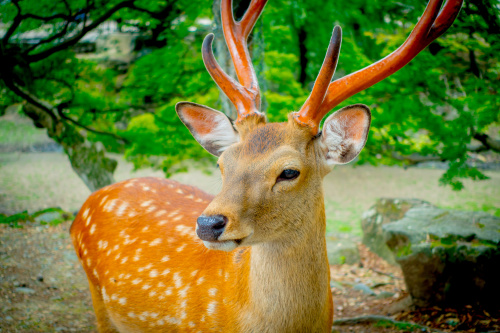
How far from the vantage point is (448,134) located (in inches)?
159

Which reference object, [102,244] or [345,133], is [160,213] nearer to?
[102,244]

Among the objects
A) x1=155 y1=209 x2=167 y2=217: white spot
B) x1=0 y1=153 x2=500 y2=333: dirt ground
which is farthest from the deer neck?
x1=155 y1=209 x2=167 y2=217: white spot

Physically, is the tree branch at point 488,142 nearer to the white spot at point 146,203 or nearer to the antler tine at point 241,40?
the antler tine at point 241,40

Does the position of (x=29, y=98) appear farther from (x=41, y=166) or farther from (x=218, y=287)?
(x=41, y=166)

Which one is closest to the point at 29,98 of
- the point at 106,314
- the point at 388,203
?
the point at 106,314

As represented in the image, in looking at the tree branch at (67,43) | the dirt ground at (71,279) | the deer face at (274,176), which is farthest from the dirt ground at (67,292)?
the tree branch at (67,43)

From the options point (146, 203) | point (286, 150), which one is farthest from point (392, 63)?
point (146, 203)

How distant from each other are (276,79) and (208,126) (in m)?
4.47

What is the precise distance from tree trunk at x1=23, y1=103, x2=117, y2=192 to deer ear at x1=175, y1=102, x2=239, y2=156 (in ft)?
14.5

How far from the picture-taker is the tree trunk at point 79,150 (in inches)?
239

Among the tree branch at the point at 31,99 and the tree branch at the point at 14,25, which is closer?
the tree branch at the point at 14,25

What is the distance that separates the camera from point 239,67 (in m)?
2.45

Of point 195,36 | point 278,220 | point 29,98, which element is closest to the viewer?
point 278,220

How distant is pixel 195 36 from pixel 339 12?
2.31m
